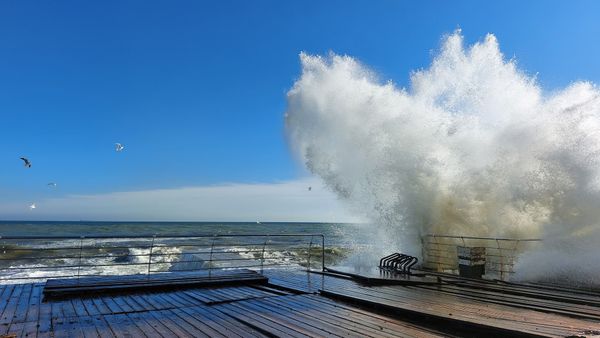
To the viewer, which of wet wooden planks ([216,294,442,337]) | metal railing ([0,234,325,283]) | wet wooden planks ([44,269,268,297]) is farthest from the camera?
metal railing ([0,234,325,283])

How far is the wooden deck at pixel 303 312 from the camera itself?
4.18 metres

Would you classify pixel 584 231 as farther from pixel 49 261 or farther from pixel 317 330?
pixel 49 261

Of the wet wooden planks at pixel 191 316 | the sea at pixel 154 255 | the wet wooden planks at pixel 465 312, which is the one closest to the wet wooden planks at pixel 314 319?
the wet wooden planks at pixel 191 316

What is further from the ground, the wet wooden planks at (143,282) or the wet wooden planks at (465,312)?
the wet wooden planks at (465,312)

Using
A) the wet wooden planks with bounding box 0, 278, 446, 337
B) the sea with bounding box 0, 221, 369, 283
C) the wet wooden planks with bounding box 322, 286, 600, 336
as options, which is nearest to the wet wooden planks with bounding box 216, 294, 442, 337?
the wet wooden planks with bounding box 0, 278, 446, 337

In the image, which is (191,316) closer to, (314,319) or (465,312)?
(314,319)

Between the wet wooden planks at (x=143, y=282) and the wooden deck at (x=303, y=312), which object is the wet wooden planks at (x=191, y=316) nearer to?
the wooden deck at (x=303, y=312)

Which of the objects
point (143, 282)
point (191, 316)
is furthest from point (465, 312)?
point (143, 282)

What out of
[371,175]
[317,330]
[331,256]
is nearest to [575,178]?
[371,175]

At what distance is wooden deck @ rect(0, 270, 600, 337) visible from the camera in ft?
13.7

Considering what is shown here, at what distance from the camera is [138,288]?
21.8ft

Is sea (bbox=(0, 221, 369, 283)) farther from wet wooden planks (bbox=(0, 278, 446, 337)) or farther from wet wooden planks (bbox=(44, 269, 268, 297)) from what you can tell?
wet wooden planks (bbox=(0, 278, 446, 337))

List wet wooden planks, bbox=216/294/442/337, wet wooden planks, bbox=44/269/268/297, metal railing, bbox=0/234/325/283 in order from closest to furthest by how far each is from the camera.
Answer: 1. wet wooden planks, bbox=216/294/442/337
2. wet wooden planks, bbox=44/269/268/297
3. metal railing, bbox=0/234/325/283

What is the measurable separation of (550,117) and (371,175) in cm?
590
